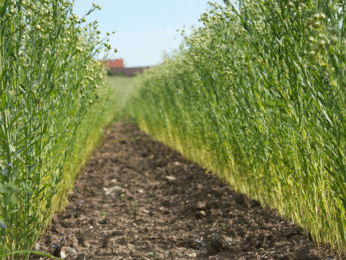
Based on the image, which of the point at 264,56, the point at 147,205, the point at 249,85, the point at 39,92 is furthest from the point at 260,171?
the point at 39,92

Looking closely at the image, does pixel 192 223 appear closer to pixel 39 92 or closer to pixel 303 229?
pixel 303 229

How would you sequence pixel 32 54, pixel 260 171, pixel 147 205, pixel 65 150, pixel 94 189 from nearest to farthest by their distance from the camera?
pixel 32 54
pixel 65 150
pixel 260 171
pixel 147 205
pixel 94 189

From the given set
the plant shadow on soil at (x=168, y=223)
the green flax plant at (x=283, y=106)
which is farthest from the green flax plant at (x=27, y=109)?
the green flax plant at (x=283, y=106)

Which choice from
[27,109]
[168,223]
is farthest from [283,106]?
[168,223]

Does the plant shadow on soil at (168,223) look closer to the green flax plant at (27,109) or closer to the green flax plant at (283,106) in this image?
the green flax plant at (283,106)

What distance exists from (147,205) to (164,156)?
2.80m

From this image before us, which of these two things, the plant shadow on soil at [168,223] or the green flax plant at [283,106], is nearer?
the green flax plant at [283,106]

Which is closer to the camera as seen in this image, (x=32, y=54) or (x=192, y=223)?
(x=32, y=54)

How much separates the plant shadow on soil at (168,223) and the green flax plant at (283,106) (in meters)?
0.23

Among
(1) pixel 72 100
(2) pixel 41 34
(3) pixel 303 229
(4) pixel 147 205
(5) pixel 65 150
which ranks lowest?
(4) pixel 147 205

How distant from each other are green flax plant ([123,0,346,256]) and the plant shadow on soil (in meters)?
0.23

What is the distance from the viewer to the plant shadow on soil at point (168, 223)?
8.97 feet

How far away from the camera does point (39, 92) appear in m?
2.21

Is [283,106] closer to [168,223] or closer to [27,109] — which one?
[27,109]
